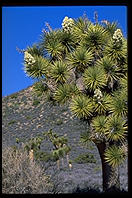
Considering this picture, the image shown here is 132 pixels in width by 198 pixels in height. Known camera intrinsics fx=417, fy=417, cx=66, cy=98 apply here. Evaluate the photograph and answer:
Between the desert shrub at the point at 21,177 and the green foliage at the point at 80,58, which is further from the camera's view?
the green foliage at the point at 80,58

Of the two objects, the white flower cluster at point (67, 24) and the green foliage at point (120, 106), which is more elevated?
the white flower cluster at point (67, 24)

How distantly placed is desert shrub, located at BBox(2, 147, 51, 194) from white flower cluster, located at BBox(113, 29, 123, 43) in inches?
101

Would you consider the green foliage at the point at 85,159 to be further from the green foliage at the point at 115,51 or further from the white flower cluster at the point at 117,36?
the white flower cluster at the point at 117,36

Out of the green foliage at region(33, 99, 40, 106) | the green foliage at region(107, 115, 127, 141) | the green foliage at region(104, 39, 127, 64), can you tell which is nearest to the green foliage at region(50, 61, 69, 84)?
the green foliage at region(104, 39, 127, 64)

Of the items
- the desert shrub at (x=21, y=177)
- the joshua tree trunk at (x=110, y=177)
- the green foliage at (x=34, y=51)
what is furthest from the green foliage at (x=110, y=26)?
the desert shrub at (x=21, y=177)

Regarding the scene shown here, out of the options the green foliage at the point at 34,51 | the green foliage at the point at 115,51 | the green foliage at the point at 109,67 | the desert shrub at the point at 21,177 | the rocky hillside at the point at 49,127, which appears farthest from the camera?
the rocky hillside at the point at 49,127

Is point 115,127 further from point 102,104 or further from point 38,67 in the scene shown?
point 38,67

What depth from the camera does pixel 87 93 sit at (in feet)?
24.5

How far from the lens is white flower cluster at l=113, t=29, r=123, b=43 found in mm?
7062

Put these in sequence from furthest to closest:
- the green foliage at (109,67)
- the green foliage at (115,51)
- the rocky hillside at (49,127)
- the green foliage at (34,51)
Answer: the rocky hillside at (49,127), the green foliage at (34,51), the green foliage at (115,51), the green foliage at (109,67)

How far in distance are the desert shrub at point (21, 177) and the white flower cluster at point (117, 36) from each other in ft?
8.42

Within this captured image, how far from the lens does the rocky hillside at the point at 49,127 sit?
13.7 metres

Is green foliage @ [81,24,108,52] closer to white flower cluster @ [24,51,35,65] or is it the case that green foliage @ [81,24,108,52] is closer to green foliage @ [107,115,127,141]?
white flower cluster @ [24,51,35,65]

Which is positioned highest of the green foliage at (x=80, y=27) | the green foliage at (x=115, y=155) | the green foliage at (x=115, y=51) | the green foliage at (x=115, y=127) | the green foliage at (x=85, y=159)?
the green foliage at (x=80, y=27)
